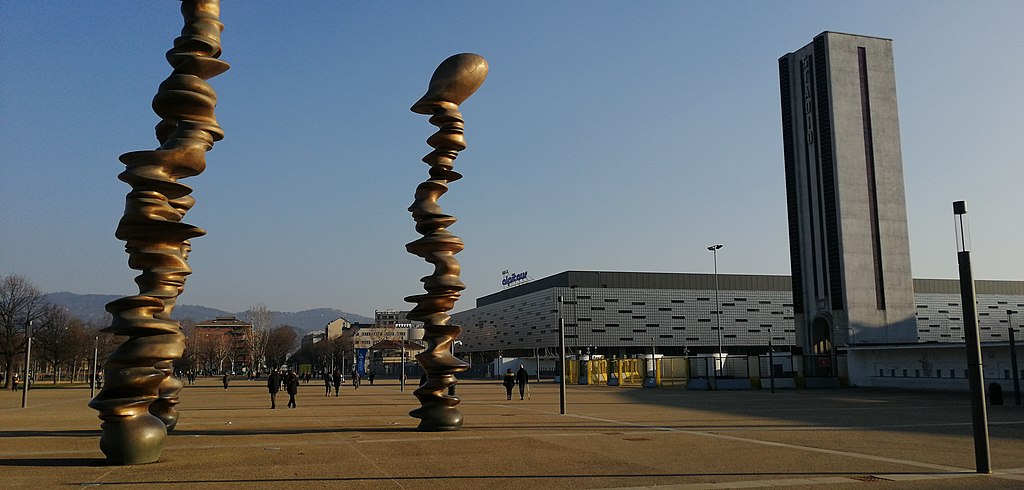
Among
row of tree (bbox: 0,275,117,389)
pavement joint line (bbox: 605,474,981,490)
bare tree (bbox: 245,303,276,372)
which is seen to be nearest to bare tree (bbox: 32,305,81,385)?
row of tree (bbox: 0,275,117,389)

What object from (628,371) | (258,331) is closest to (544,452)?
(628,371)

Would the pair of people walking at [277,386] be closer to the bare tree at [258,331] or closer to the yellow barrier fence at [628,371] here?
the yellow barrier fence at [628,371]

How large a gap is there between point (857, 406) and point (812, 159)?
135 ft

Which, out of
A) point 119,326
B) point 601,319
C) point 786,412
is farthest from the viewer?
point 601,319

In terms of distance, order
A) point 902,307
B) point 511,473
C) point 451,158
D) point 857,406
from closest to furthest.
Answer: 1. point 511,473
2. point 451,158
3. point 857,406
4. point 902,307

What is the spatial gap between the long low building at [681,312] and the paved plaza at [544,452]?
4479 inches

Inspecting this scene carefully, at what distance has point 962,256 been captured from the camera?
12.5 m

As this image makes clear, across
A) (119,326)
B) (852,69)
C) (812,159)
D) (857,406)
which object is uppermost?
(852,69)

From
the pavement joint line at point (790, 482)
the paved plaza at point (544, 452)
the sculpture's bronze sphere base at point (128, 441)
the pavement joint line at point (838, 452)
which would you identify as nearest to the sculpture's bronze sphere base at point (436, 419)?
the paved plaza at point (544, 452)

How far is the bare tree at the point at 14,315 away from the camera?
63.3m

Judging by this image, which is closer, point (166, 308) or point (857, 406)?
point (166, 308)

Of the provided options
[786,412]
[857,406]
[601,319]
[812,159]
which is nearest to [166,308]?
[786,412]

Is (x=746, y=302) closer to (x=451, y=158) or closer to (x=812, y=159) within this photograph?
(x=812, y=159)

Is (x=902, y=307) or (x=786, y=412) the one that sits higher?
(x=902, y=307)
